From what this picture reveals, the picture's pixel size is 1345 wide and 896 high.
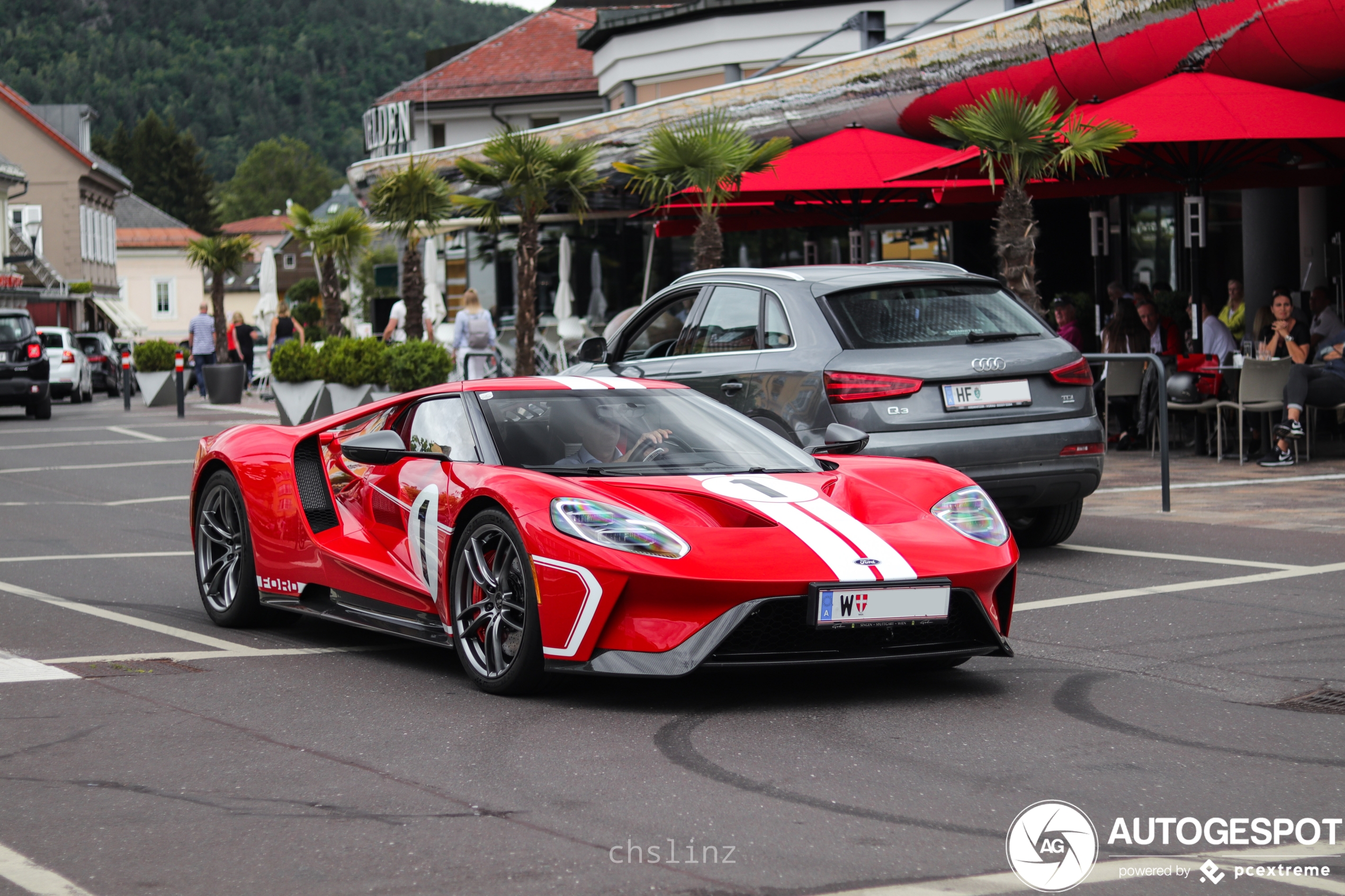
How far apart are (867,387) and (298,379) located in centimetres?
1504

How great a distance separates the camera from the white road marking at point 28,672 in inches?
249

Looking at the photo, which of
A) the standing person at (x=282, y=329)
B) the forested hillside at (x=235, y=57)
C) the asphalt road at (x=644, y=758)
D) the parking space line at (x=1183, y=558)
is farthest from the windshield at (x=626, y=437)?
the forested hillside at (x=235, y=57)

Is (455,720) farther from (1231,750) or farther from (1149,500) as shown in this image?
(1149,500)

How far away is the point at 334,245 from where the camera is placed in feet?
103

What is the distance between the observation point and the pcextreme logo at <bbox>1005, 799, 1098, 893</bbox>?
3756 millimetres

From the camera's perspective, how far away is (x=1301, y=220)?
20.8m

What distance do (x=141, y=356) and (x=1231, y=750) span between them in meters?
28.7

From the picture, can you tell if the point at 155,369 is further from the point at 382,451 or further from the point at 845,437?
the point at 845,437

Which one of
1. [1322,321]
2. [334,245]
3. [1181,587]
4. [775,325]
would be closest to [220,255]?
[334,245]

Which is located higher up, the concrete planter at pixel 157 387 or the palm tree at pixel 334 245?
the palm tree at pixel 334 245

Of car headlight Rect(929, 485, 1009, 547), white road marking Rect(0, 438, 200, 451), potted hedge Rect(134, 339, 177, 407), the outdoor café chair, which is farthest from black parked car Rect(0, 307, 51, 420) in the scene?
car headlight Rect(929, 485, 1009, 547)

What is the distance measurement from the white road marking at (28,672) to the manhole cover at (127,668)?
0.05 metres

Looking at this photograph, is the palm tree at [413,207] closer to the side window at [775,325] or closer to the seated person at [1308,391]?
the seated person at [1308,391]

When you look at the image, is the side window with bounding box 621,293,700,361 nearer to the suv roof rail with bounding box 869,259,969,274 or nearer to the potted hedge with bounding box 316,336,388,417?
the suv roof rail with bounding box 869,259,969,274
